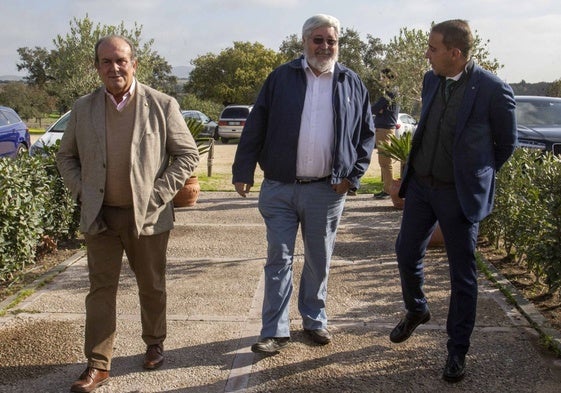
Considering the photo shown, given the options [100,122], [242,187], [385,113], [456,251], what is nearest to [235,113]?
[385,113]

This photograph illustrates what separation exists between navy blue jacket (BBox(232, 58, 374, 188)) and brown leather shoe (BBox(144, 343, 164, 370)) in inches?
45.6

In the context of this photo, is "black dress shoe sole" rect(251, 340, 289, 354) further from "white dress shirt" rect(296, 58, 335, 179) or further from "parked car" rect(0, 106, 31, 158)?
"parked car" rect(0, 106, 31, 158)

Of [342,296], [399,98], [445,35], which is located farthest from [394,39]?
[445,35]

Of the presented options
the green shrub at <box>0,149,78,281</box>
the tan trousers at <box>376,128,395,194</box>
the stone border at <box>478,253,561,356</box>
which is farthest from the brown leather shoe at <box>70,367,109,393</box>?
the tan trousers at <box>376,128,395,194</box>

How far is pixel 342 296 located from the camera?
207 inches

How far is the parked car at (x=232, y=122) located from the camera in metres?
28.6

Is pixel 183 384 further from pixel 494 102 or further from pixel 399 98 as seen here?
pixel 399 98

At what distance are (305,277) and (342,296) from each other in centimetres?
108

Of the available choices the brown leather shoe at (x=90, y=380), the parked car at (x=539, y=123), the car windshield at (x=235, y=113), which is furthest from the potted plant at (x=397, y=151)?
the car windshield at (x=235, y=113)

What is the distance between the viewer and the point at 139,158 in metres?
3.57

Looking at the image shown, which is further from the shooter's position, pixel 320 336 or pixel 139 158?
pixel 320 336

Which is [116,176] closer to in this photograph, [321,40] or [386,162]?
[321,40]

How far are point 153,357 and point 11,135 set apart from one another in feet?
45.8

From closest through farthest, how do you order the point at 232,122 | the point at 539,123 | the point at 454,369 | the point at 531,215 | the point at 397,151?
the point at 454,369 < the point at 531,215 < the point at 397,151 < the point at 539,123 < the point at 232,122
